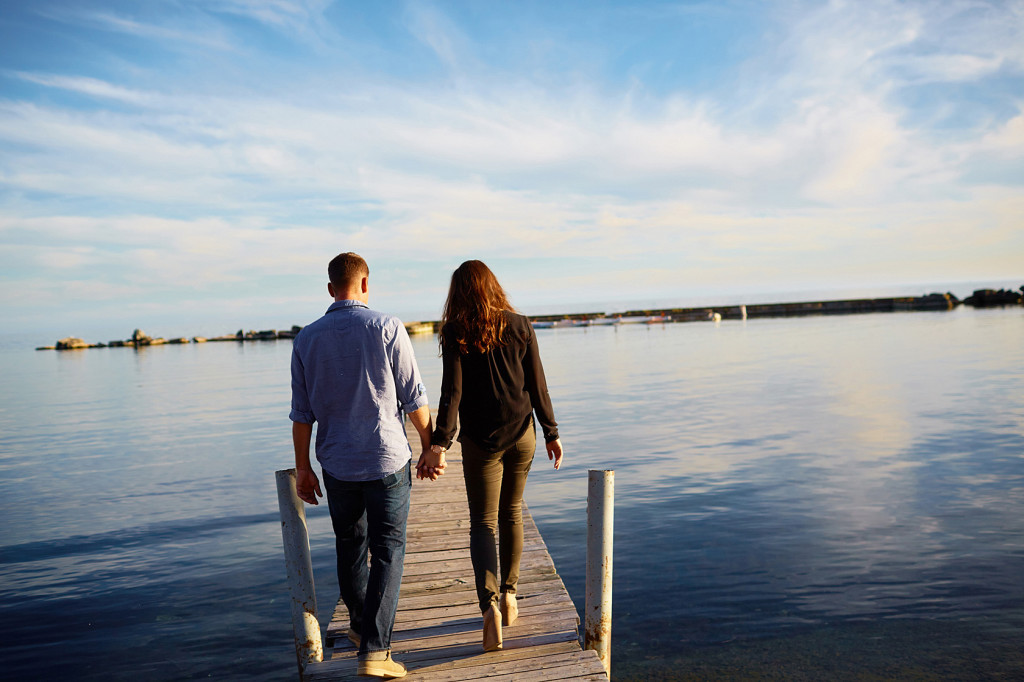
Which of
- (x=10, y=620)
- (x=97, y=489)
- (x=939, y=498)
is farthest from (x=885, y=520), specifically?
(x=97, y=489)

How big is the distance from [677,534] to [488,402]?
22.0 feet

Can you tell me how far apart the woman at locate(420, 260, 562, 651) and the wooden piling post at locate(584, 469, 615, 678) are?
751 mm

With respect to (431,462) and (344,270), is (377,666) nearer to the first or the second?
(431,462)

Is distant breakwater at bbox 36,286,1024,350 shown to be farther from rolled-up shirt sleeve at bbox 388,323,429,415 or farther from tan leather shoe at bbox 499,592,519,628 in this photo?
rolled-up shirt sleeve at bbox 388,323,429,415

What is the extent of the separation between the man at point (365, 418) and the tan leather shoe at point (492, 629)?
0.59 m

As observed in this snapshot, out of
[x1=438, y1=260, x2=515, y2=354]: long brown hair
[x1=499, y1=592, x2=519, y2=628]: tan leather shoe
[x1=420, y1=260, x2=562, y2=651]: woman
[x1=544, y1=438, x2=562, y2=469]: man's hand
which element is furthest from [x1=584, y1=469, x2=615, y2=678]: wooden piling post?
[x1=438, y1=260, x2=515, y2=354]: long brown hair

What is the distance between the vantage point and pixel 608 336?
6003cm

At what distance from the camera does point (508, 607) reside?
4660 mm

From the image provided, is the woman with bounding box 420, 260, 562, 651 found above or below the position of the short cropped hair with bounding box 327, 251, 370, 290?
below

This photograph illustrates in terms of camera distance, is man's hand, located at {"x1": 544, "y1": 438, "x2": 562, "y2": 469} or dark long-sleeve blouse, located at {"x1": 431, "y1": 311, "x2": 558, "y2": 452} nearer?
dark long-sleeve blouse, located at {"x1": 431, "y1": 311, "x2": 558, "y2": 452}

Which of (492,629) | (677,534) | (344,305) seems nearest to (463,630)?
(492,629)

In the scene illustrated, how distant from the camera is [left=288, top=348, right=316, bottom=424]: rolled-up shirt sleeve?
3.89 m

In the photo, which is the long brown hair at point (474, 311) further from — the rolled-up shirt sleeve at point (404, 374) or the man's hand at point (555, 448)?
the man's hand at point (555, 448)

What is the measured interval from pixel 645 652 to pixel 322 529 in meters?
6.31
